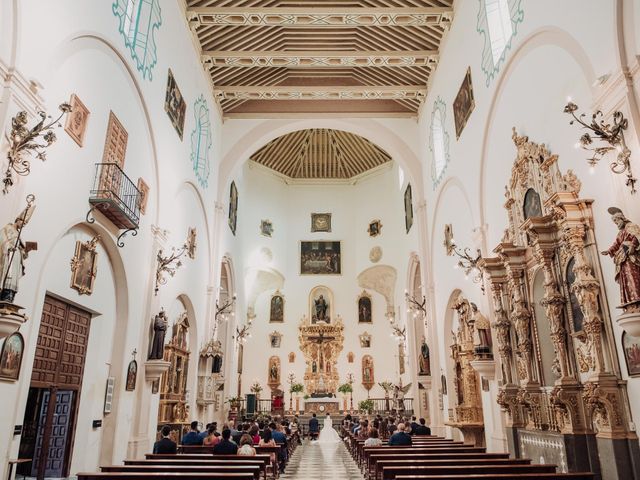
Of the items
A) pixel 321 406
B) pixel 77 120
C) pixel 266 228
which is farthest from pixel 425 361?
pixel 266 228

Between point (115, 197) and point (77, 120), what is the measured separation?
1458 millimetres

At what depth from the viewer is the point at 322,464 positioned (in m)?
12.5

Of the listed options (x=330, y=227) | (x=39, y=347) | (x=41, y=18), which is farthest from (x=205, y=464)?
(x=330, y=227)

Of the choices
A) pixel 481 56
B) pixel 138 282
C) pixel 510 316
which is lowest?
pixel 510 316

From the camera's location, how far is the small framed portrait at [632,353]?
5.59 meters

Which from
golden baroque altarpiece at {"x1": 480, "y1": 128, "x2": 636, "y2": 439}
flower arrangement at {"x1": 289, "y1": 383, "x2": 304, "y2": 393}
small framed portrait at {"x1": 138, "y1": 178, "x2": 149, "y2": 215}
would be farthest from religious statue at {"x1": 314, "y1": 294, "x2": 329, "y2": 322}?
golden baroque altarpiece at {"x1": 480, "y1": 128, "x2": 636, "y2": 439}

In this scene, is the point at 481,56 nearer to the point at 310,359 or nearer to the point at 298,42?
the point at 298,42

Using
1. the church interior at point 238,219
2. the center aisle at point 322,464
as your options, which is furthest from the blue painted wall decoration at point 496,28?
the center aisle at point 322,464

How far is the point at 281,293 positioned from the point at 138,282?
17.5 meters

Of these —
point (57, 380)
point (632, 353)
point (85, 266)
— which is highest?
point (85, 266)

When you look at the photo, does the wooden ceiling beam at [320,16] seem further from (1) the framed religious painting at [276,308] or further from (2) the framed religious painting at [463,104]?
(1) the framed religious painting at [276,308]

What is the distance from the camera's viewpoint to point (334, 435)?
832 inches

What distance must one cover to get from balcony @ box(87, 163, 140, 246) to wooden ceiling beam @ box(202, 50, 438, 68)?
24.8ft

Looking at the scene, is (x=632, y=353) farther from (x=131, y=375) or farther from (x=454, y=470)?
(x=131, y=375)
